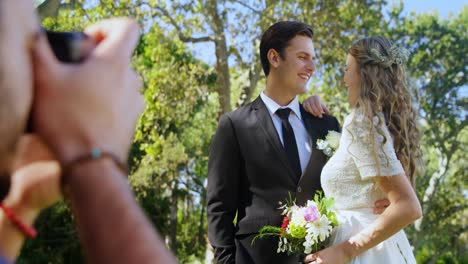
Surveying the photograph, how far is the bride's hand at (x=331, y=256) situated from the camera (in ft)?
12.7

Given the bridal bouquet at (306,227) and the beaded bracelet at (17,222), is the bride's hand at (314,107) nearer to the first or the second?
the bridal bouquet at (306,227)

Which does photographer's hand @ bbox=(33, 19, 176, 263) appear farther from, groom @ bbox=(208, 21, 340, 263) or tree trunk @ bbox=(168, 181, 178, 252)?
tree trunk @ bbox=(168, 181, 178, 252)

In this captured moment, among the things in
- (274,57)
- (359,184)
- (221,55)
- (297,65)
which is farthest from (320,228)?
(221,55)

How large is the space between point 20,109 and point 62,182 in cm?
11

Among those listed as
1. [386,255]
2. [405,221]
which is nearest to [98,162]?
[405,221]

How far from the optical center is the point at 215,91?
1758 centimetres

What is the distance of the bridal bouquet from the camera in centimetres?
386

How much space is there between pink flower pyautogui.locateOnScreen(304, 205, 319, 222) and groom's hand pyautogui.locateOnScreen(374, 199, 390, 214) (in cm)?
33

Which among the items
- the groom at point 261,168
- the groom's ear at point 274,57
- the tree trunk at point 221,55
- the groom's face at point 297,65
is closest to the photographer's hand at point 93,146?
the groom at point 261,168

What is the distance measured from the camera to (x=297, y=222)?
3900 mm

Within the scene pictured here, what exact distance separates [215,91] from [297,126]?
12936mm

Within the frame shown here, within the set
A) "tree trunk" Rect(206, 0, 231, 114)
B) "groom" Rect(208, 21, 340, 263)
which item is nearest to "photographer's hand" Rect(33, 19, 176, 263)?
"groom" Rect(208, 21, 340, 263)

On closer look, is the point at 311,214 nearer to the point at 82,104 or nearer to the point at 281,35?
the point at 281,35

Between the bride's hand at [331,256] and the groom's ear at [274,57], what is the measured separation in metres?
1.59
